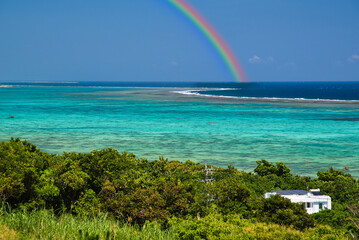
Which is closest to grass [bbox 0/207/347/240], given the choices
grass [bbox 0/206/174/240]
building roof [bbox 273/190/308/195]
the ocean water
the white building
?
grass [bbox 0/206/174/240]

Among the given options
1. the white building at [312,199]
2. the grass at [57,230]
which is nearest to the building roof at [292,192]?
the white building at [312,199]

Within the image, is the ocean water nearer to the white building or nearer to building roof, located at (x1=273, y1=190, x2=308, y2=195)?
building roof, located at (x1=273, y1=190, x2=308, y2=195)

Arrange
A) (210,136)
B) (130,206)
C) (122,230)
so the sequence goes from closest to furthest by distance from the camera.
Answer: (122,230) → (130,206) → (210,136)

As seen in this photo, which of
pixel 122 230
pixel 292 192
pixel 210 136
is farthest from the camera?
pixel 210 136

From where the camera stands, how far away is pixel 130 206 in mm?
17312

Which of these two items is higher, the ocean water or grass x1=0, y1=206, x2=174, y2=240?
grass x1=0, y1=206, x2=174, y2=240

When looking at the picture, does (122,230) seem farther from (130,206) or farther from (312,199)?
(312,199)

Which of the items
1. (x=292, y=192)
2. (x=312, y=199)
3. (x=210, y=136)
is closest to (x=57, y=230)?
(x=312, y=199)

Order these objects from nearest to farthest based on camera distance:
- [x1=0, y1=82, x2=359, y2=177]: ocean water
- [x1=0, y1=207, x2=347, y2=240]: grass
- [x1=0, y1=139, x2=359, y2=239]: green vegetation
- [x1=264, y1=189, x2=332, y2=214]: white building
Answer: [x1=0, y1=207, x2=347, y2=240]: grass, [x1=0, y1=139, x2=359, y2=239]: green vegetation, [x1=264, y1=189, x2=332, y2=214]: white building, [x1=0, y1=82, x2=359, y2=177]: ocean water

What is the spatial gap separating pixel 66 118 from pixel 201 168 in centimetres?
4756

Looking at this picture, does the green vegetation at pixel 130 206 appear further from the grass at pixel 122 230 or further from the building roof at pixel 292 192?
the building roof at pixel 292 192

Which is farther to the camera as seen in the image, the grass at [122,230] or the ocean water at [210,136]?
the ocean water at [210,136]

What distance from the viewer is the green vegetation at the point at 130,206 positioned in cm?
1395

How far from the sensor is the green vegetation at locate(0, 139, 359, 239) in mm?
13945
